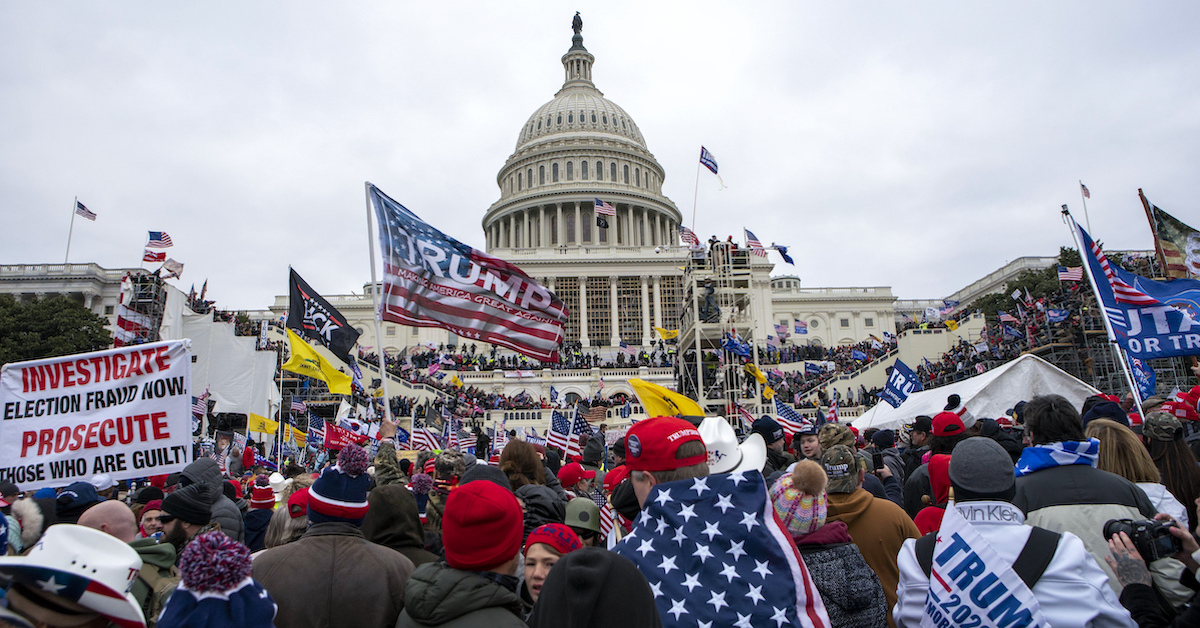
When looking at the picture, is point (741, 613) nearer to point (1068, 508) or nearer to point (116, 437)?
point (1068, 508)

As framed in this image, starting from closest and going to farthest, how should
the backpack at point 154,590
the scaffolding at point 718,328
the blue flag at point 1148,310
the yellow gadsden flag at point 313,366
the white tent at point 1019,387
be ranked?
1. the backpack at point 154,590
2. the blue flag at point 1148,310
3. the white tent at point 1019,387
4. the yellow gadsden flag at point 313,366
5. the scaffolding at point 718,328

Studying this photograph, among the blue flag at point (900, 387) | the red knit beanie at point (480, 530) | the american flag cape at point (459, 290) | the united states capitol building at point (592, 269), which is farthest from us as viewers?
the united states capitol building at point (592, 269)

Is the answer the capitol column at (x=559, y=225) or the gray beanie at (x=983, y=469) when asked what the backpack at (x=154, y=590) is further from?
the capitol column at (x=559, y=225)

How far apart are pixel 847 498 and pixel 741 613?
4.97 feet

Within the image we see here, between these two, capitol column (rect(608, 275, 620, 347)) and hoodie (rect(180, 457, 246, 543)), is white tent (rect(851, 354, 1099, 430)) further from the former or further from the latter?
capitol column (rect(608, 275, 620, 347))

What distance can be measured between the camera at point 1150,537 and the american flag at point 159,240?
36676 mm

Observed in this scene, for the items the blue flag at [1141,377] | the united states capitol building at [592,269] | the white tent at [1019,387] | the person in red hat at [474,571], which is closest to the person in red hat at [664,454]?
the person in red hat at [474,571]

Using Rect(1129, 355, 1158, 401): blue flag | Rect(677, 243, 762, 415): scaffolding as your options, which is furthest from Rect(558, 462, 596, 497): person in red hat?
Rect(677, 243, 762, 415): scaffolding

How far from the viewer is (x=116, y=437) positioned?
6.42 metres

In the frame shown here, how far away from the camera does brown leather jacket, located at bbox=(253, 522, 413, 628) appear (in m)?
3.33

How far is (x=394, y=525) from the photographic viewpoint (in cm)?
426

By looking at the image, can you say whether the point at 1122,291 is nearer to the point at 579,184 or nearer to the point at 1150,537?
the point at 1150,537

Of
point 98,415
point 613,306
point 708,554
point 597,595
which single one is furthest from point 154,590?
point 613,306

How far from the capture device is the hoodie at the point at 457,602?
9.37ft
